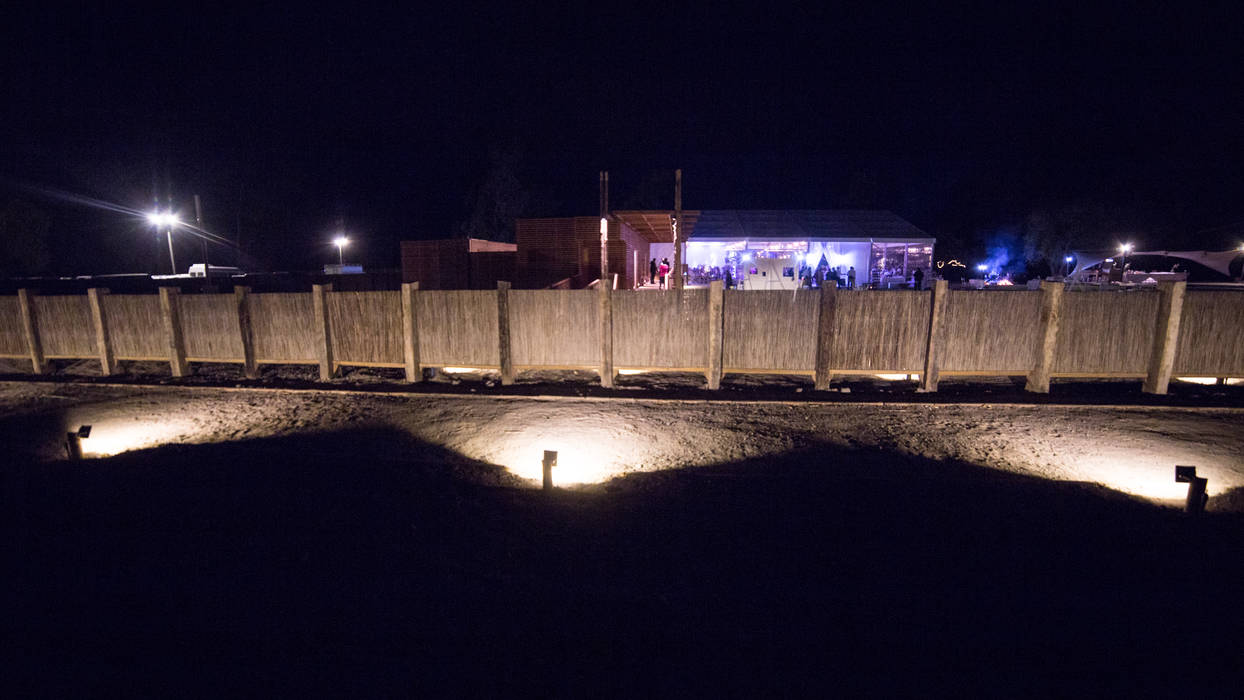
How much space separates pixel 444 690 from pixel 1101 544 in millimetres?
4754

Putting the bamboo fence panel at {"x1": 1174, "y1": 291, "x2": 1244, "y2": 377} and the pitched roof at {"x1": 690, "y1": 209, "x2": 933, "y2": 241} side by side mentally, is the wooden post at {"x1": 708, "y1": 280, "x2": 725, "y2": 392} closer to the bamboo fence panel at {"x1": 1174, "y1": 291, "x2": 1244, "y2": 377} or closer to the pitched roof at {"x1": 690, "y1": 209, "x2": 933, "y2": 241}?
the bamboo fence panel at {"x1": 1174, "y1": 291, "x2": 1244, "y2": 377}

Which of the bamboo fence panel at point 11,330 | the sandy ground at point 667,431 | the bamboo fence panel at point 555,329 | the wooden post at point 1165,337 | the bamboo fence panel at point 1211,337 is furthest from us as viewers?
the bamboo fence panel at point 11,330

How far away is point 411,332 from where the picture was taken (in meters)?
8.98

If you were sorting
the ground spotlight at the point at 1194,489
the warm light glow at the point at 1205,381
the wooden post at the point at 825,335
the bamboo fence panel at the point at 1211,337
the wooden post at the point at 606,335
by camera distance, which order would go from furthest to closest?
the warm light glow at the point at 1205,381 → the wooden post at the point at 606,335 → the wooden post at the point at 825,335 → the bamboo fence panel at the point at 1211,337 → the ground spotlight at the point at 1194,489

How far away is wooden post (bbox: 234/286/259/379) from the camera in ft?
31.3

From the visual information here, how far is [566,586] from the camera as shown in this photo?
3.66 metres

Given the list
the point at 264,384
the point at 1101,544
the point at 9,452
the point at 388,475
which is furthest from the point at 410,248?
the point at 1101,544

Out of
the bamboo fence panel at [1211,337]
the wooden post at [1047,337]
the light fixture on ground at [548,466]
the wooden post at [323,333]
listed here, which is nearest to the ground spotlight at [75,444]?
the wooden post at [323,333]

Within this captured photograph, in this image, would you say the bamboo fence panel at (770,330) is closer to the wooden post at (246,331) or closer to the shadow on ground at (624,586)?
the shadow on ground at (624,586)

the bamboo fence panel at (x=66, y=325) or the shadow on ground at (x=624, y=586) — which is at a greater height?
Answer: the bamboo fence panel at (x=66, y=325)

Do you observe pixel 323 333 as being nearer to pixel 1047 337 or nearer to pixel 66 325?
pixel 66 325

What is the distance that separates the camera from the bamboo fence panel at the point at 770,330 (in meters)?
8.30

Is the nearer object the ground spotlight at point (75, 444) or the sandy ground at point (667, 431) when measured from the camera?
the sandy ground at point (667, 431)

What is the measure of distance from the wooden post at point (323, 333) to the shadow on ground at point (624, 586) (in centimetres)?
387
